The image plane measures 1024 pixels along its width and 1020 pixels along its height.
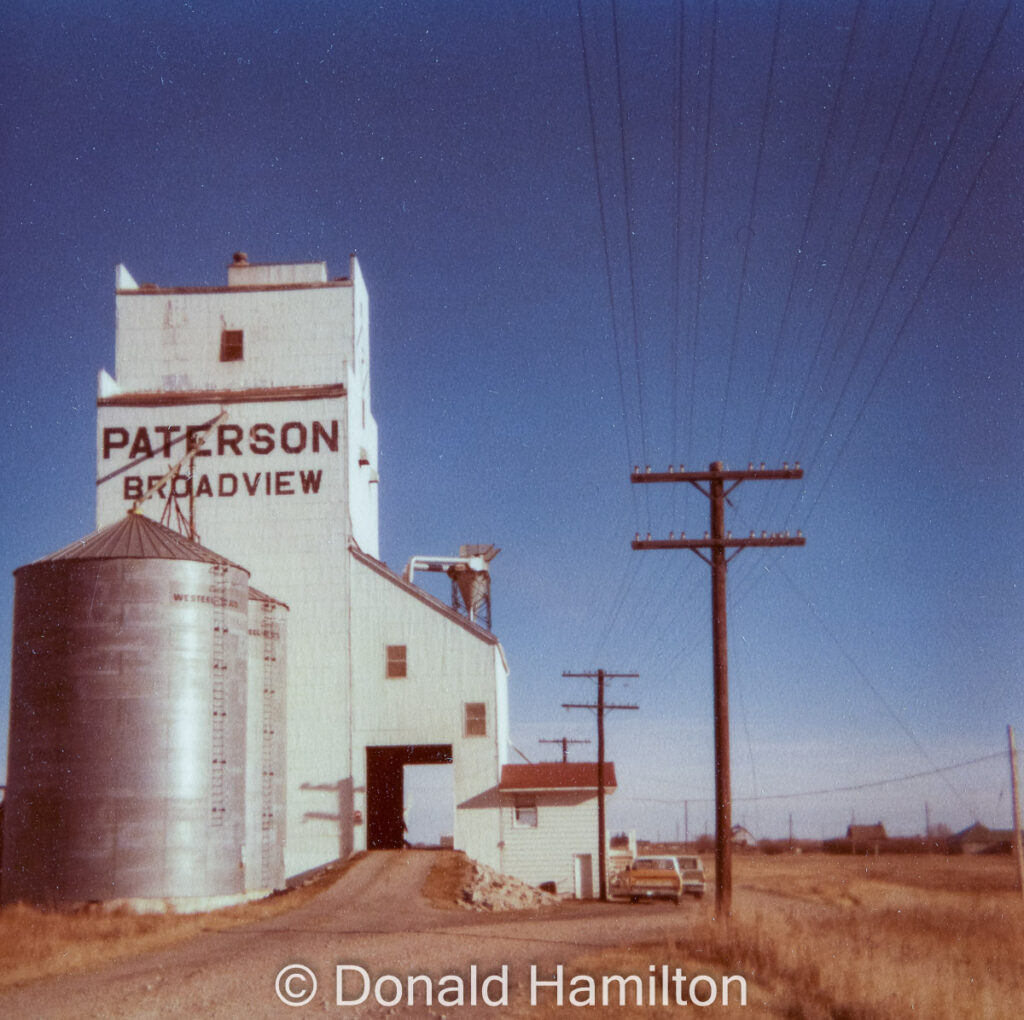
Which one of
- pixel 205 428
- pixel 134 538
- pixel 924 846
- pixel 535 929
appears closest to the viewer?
pixel 535 929

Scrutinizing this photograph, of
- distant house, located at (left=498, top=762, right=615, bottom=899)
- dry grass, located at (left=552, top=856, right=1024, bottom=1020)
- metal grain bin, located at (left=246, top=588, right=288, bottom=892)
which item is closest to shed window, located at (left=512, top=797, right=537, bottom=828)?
distant house, located at (left=498, top=762, right=615, bottom=899)

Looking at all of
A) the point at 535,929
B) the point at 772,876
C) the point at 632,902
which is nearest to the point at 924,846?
the point at 772,876

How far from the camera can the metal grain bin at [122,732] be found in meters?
29.9

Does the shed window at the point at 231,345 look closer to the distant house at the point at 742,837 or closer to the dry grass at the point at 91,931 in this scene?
the dry grass at the point at 91,931

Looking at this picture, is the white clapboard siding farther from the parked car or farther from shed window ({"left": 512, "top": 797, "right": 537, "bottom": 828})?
the parked car

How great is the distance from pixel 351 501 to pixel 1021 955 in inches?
1114

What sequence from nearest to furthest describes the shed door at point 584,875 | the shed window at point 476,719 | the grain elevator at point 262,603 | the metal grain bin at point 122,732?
the metal grain bin at point 122,732, the grain elevator at point 262,603, the shed window at point 476,719, the shed door at point 584,875

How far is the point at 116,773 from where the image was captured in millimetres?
30031

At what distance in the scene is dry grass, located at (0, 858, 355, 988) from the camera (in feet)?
65.9

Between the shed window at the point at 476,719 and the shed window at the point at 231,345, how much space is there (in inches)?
606

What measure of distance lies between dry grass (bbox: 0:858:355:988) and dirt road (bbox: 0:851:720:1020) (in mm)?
777

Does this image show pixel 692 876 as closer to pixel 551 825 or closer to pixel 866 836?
pixel 551 825

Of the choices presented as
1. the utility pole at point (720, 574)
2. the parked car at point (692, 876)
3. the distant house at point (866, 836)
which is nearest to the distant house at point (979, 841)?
the distant house at point (866, 836)

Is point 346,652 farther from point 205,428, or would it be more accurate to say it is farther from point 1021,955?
point 1021,955
